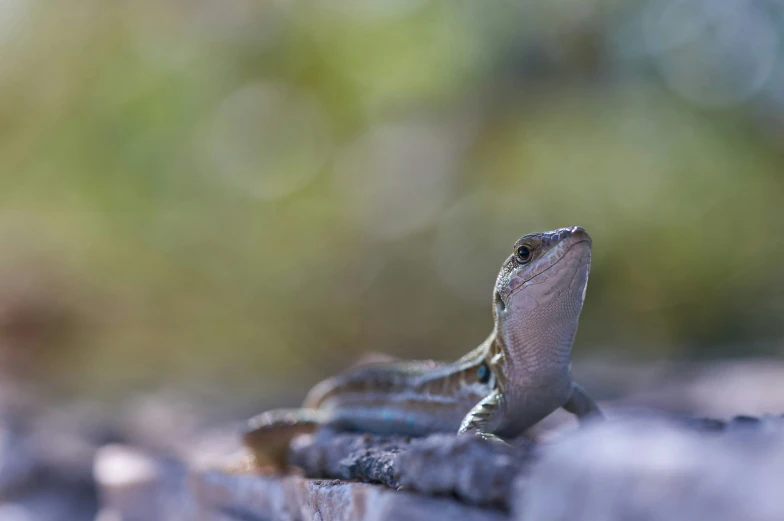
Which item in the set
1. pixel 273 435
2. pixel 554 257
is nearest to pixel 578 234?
pixel 554 257

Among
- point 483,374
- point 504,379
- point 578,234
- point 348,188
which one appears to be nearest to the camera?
point 578,234

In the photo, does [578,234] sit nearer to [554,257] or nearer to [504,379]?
[554,257]

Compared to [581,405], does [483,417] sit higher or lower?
lower

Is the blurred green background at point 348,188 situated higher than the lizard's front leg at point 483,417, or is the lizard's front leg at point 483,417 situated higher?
the blurred green background at point 348,188

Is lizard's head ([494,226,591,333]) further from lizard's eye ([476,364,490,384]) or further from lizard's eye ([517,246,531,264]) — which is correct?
lizard's eye ([476,364,490,384])

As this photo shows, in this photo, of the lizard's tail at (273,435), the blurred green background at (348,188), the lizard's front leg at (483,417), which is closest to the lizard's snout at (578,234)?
the lizard's front leg at (483,417)

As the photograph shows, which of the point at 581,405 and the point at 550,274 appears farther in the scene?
the point at 581,405

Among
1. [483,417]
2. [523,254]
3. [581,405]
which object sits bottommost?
[483,417]

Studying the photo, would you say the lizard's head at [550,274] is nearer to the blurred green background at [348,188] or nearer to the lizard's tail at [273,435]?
the lizard's tail at [273,435]
